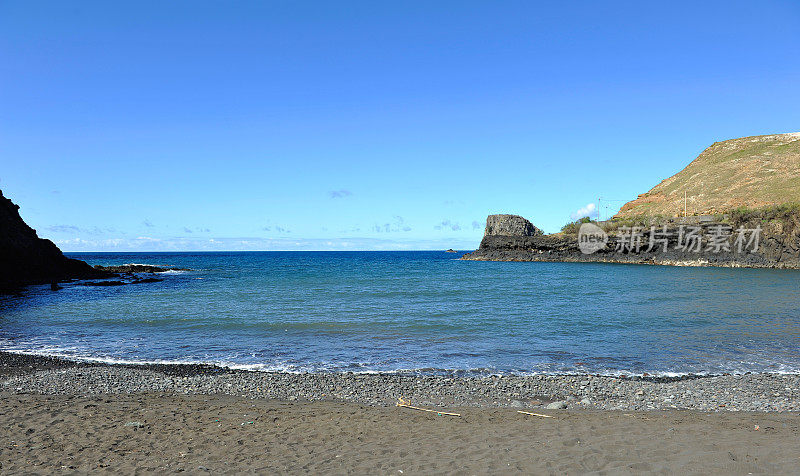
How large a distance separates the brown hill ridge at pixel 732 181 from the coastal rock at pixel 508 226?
27.2 metres

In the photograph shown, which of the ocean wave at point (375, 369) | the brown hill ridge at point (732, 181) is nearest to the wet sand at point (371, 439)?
the ocean wave at point (375, 369)

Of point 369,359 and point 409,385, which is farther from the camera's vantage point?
point 369,359

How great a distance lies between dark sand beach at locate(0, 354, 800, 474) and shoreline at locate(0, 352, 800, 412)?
0.16 metres

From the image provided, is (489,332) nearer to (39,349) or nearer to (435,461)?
(435,461)

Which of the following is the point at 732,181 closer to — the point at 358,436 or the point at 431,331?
the point at 431,331

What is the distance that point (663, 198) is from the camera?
11044 centimetres

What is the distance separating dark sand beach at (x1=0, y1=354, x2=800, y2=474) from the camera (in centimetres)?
663

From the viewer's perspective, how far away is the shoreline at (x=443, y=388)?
33.8 ft

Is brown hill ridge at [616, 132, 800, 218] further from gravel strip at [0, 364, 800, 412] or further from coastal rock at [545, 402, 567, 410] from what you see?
coastal rock at [545, 402, 567, 410]

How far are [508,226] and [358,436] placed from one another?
12968 cm

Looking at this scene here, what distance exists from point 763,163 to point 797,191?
73.6 feet

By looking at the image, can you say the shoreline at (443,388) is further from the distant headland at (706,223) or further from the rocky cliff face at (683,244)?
the distant headland at (706,223)

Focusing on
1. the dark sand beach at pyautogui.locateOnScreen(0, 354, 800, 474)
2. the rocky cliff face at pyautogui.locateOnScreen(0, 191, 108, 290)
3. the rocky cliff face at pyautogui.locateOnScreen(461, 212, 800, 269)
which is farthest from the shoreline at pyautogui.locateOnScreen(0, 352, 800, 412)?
the rocky cliff face at pyautogui.locateOnScreen(461, 212, 800, 269)

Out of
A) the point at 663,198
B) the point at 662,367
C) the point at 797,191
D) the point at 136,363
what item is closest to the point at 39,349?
the point at 136,363
